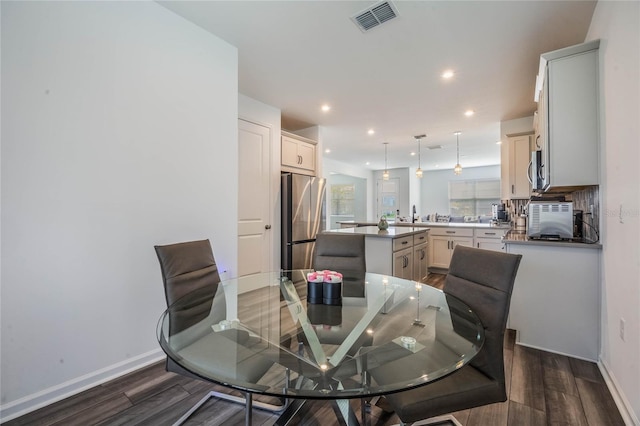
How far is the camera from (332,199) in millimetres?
9344

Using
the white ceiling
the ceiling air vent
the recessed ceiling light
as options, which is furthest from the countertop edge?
the ceiling air vent

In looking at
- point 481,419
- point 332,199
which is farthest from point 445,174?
point 481,419

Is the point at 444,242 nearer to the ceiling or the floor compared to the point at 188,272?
nearer to the floor

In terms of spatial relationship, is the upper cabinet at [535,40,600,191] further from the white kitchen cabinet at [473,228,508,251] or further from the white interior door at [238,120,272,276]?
the white interior door at [238,120,272,276]

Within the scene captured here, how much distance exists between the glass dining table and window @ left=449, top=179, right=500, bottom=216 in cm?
905

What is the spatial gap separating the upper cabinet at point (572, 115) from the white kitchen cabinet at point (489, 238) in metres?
2.67

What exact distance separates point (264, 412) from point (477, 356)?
1.16 metres

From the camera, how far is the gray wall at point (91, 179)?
1.57m

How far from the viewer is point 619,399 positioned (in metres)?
1.64

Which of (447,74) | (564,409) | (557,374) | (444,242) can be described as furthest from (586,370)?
(444,242)

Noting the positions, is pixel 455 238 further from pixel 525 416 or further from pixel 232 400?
pixel 232 400

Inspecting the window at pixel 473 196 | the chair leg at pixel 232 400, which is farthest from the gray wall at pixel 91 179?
→ the window at pixel 473 196

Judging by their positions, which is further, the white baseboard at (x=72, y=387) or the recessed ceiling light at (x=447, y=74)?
the recessed ceiling light at (x=447, y=74)

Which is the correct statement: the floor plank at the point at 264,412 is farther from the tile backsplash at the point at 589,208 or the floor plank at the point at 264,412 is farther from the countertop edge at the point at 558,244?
the tile backsplash at the point at 589,208
